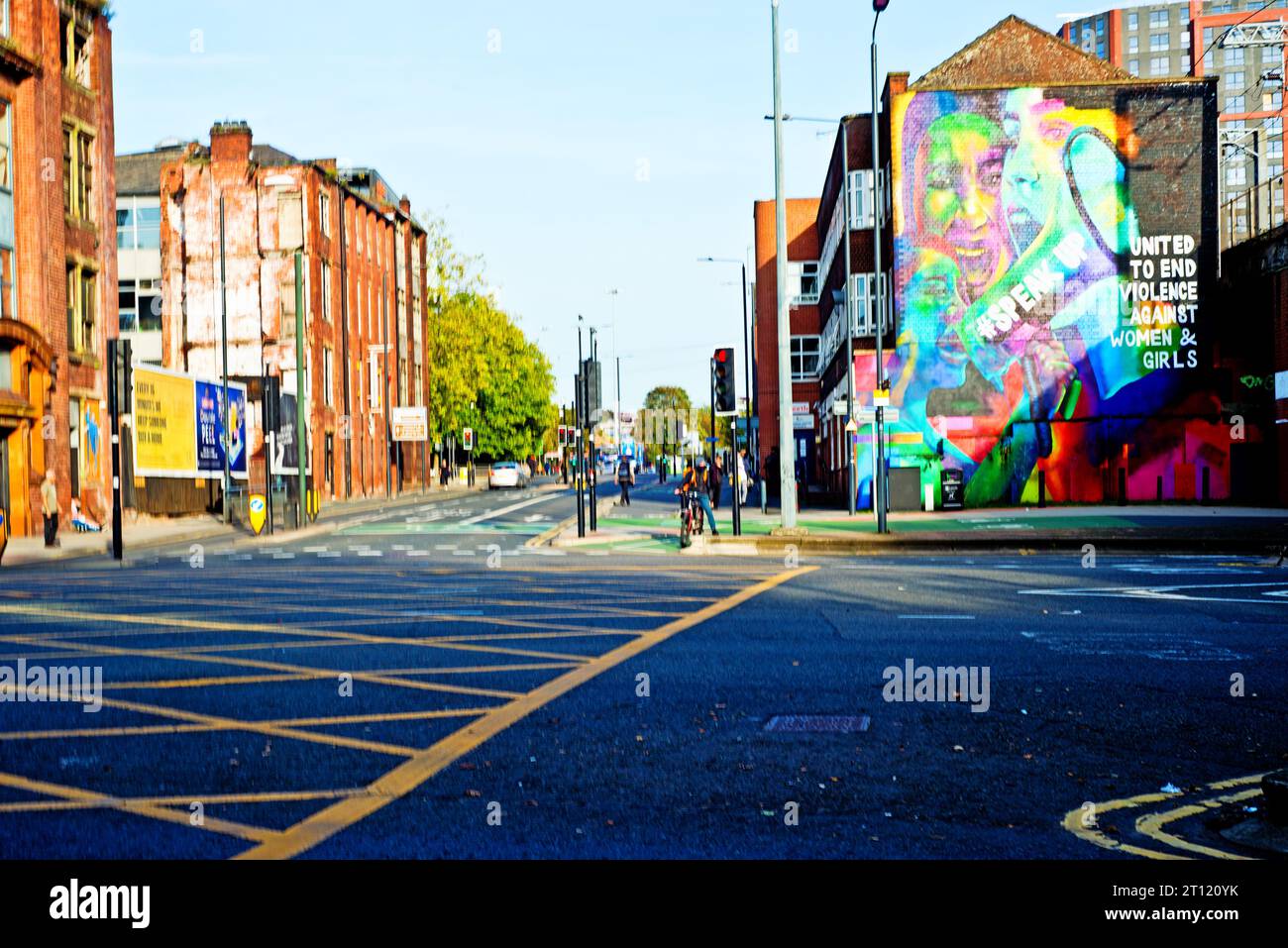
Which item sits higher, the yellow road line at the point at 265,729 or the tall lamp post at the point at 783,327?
the tall lamp post at the point at 783,327

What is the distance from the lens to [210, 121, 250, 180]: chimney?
65125 millimetres

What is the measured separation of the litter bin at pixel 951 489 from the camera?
38.0 m

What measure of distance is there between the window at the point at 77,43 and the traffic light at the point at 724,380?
21.9 m

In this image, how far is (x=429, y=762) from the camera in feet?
21.9

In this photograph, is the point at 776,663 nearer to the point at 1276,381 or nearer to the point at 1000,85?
the point at 1276,381

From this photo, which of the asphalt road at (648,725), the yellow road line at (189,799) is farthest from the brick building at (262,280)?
the yellow road line at (189,799)

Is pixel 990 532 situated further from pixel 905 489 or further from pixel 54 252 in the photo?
pixel 54 252

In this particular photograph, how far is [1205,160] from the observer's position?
130ft

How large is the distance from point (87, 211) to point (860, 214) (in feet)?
78.5

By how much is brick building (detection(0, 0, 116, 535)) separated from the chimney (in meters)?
24.8

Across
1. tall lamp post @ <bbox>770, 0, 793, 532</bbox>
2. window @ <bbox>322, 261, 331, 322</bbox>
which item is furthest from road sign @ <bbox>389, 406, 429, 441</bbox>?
tall lamp post @ <bbox>770, 0, 793, 532</bbox>

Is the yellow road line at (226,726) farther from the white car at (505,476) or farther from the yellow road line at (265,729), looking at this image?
the white car at (505,476)

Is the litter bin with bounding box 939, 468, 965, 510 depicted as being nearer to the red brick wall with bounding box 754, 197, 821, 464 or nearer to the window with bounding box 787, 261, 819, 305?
the red brick wall with bounding box 754, 197, 821, 464

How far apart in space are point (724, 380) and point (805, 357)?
4826cm
